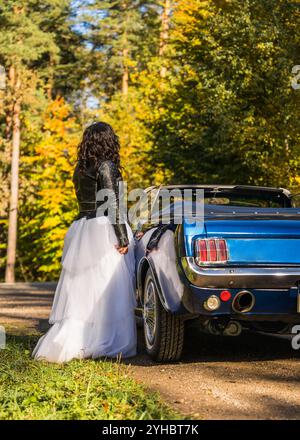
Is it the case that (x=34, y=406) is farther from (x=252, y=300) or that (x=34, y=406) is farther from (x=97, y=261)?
(x=97, y=261)

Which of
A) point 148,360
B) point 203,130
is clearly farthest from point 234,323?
point 203,130

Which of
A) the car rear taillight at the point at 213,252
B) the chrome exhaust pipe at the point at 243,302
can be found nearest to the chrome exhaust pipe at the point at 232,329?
the chrome exhaust pipe at the point at 243,302

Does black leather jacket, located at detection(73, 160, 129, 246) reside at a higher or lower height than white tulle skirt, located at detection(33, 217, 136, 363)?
higher

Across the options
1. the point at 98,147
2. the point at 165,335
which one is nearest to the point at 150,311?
the point at 165,335

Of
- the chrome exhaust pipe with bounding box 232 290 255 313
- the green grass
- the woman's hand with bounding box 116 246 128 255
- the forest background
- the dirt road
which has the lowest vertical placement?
the dirt road

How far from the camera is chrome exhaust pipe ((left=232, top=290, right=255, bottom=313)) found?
6.07m

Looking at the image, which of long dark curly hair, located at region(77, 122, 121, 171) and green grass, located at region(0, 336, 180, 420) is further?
long dark curly hair, located at region(77, 122, 121, 171)

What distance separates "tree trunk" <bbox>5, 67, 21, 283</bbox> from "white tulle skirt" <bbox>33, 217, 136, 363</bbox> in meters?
27.8

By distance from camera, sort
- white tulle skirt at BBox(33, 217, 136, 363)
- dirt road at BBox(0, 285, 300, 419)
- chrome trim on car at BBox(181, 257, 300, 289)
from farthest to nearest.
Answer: white tulle skirt at BBox(33, 217, 136, 363), chrome trim on car at BBox(181, 257, 300, 289), dirt road at BBox(0, 285, 300, 419)

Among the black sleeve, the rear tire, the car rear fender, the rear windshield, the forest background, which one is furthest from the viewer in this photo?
A: the forest background

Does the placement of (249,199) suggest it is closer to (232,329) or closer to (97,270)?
(97,270)

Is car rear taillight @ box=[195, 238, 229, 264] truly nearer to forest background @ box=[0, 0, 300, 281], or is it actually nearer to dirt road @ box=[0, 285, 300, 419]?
dirt road @ box=[0, 285, 300, 419]

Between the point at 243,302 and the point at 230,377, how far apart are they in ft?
1.85

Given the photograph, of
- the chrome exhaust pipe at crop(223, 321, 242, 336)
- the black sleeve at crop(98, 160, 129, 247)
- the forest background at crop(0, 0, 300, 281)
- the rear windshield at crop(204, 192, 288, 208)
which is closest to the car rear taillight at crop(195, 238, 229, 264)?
the chrome exhaust pipe at crop(223, 321, 242, 336)
